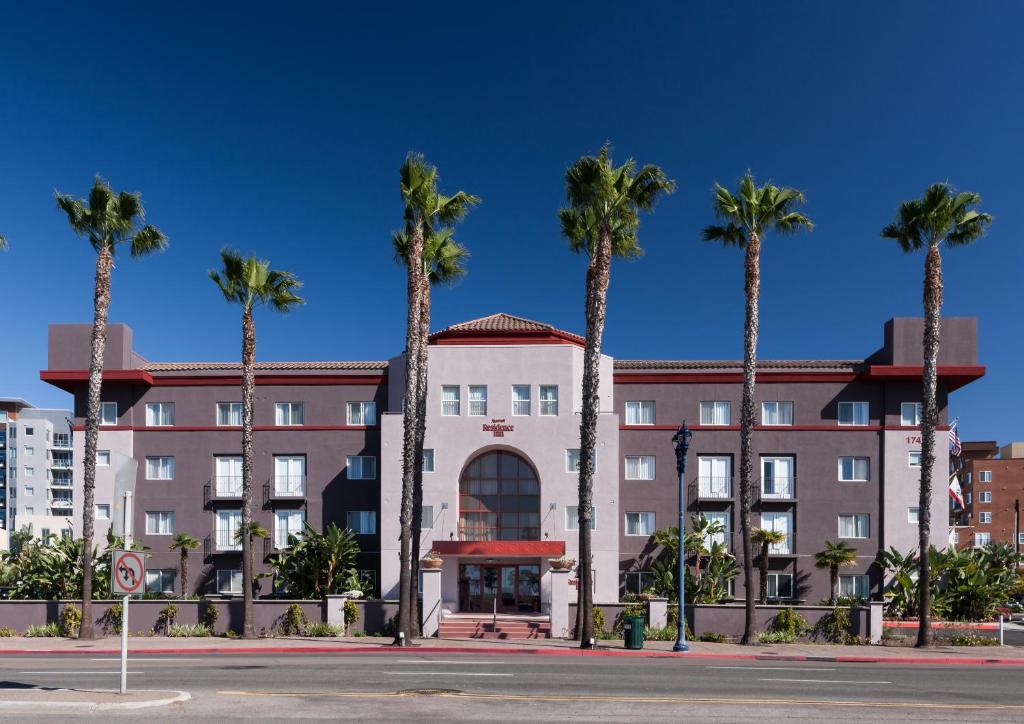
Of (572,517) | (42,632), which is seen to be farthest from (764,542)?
(42,632)

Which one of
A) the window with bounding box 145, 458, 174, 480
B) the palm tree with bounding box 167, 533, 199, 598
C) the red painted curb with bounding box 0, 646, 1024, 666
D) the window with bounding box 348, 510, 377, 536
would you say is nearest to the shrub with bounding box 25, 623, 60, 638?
the red painted curb with bounding box 0, 646, 1024, 666

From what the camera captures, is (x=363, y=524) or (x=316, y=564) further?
(x=363, y=524)

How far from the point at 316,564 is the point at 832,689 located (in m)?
23.6

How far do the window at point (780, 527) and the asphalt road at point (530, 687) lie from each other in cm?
1384

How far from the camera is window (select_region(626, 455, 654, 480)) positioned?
41125 mm

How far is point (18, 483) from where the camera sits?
417 ft

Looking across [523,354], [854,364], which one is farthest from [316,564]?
[854,364]

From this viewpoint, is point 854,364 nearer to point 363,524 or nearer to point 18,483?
point 363,524

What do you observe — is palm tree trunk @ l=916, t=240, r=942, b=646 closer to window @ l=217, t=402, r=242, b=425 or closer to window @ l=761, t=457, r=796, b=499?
window @ l=761, t=457, r=796, b=499

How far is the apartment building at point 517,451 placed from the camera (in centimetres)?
3834

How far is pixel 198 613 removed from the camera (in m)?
33.0

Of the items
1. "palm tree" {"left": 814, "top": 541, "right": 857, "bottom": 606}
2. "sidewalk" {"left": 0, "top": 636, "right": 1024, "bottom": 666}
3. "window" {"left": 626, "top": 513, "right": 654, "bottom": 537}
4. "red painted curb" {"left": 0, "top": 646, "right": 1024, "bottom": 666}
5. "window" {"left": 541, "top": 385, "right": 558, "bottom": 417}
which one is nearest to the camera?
"red painted curb" {"left": 0, "top": 646, "right": 1024, "bottom": 666}

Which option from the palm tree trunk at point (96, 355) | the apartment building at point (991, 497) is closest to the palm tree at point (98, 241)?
the palm tree trunk at point (96, 355)

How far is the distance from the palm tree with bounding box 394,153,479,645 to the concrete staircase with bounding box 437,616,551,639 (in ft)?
4.22
